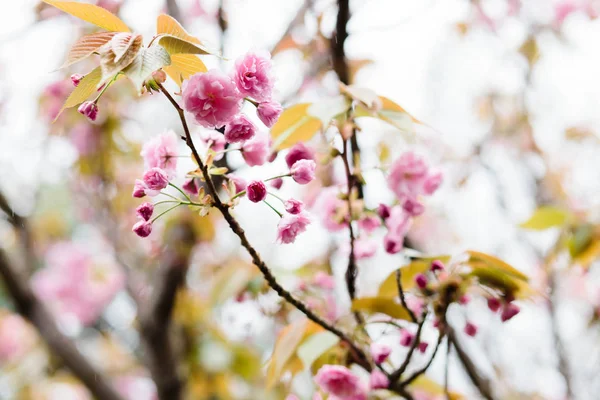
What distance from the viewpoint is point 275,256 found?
209 cm

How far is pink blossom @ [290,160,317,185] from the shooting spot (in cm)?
53

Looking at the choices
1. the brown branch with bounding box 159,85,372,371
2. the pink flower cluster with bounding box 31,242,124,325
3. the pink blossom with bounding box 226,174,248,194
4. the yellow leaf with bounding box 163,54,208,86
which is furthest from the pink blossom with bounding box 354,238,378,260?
the pink flower cluster with bounding box 31,242,124,325

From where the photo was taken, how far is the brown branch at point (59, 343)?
1.46m

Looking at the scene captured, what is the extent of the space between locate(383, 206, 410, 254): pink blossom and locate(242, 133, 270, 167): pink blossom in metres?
0.22

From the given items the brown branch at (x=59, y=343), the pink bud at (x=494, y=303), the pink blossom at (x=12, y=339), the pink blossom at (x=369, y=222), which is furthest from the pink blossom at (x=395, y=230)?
the pink blossom at (x=12, y=339)

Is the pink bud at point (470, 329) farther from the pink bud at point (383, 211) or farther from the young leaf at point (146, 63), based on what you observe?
the young leaf at point (146, 63)

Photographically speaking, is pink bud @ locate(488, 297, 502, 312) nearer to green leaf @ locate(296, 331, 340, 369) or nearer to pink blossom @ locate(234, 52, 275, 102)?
green leaf @ locate(296, 331, 340, 369)

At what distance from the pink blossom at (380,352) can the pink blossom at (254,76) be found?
0.31m

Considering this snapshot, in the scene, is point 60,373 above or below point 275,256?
below

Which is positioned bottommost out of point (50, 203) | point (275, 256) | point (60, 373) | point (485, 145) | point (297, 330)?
point (60, 373)

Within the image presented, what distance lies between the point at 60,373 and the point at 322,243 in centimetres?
136

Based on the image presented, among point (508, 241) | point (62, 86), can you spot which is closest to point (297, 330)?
point (508, 241)

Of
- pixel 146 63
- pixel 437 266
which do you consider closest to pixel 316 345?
pixel 437 266

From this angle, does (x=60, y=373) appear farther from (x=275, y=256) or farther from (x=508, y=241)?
(x=508, y=241)
